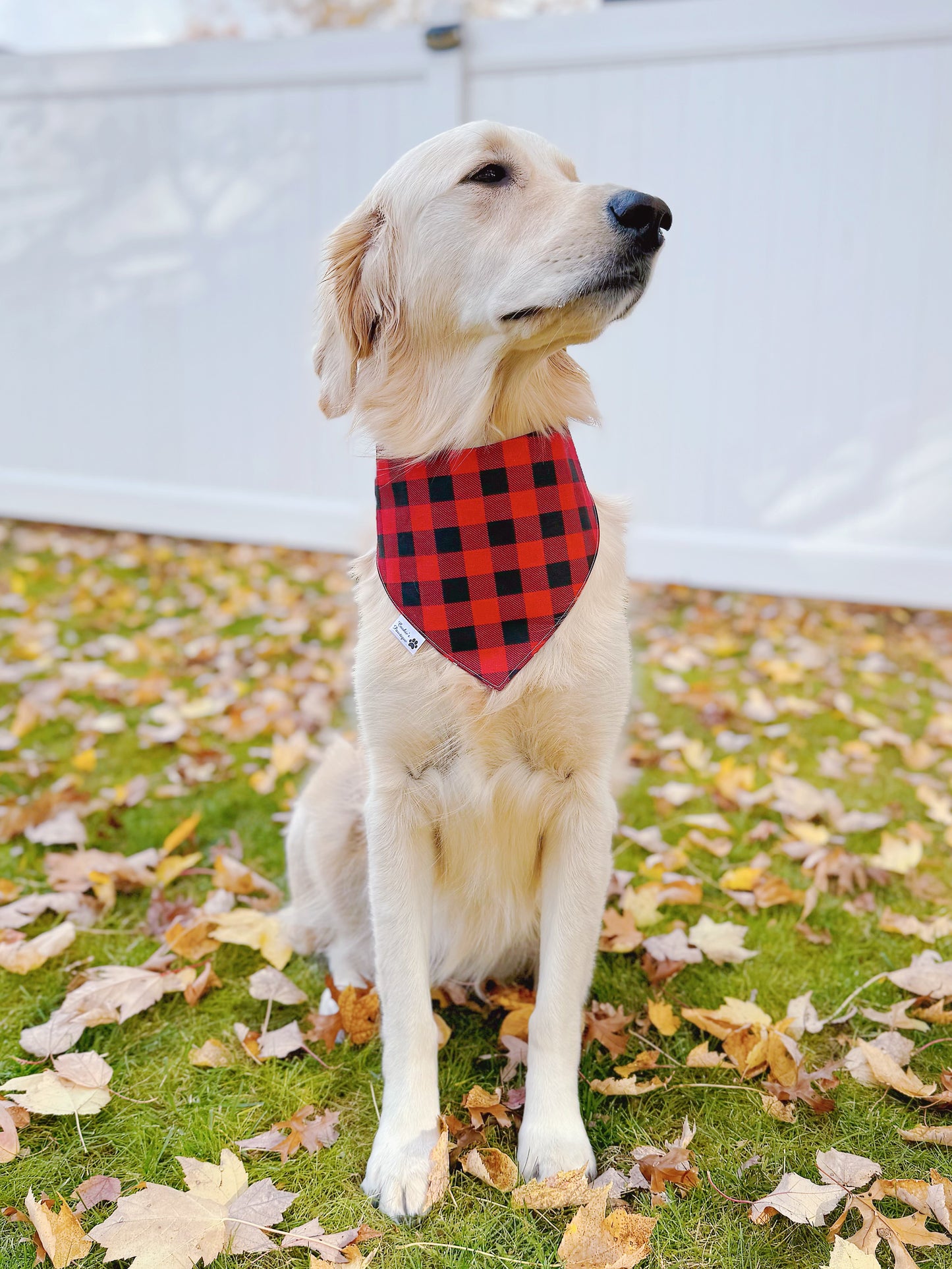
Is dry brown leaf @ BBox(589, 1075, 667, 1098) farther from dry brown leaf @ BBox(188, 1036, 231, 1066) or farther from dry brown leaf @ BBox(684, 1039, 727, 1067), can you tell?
dry brown leaf @ BBox(188, 1036, 231, 1066)

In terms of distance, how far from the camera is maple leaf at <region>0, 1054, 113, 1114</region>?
5.59 ft

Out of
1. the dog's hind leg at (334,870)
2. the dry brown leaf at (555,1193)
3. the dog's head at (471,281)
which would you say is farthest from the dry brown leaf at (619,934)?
the dog's head at (471,281)

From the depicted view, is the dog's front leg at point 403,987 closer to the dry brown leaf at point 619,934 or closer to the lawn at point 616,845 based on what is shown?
the lawn at point 616,845

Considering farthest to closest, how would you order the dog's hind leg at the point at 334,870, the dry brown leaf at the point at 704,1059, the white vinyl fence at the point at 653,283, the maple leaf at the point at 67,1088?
the white vinyl fence at the point at 653,283 → the dog's hind leg at the point at 334,870 → the dry brown leaf at the point at 704,1059 → the maple leaf at the point at 67,1088

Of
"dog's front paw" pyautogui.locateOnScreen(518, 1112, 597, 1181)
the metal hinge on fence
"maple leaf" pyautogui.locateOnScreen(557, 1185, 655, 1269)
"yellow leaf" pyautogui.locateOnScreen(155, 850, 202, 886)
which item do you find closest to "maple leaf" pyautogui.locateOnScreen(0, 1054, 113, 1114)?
"yellow leaf" pyautogui.locateOnScreen(155, 850, 202, 886)

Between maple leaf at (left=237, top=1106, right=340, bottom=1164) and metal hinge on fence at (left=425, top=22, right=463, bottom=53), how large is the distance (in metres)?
4.47

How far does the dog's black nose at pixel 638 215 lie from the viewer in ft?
4.77

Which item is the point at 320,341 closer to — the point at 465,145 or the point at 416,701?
the point at 465,145

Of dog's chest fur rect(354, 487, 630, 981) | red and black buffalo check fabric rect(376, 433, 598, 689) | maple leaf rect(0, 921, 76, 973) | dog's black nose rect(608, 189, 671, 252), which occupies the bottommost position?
maple leaf rect(0, 921, 76, 973)

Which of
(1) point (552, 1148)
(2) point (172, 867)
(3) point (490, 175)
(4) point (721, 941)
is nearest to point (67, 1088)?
(2) point (172, 867)

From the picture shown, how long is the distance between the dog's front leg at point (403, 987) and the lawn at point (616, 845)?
3.5 inches

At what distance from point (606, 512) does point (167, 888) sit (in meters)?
1.54

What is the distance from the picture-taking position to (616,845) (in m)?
2.67

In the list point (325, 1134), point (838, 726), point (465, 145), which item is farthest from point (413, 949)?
point (838, 726)
